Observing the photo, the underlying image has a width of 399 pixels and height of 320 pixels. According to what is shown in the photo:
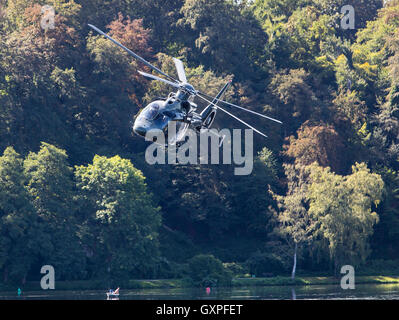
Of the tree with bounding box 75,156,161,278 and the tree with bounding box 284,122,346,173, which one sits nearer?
the tree with bounding box 75,156,161,278

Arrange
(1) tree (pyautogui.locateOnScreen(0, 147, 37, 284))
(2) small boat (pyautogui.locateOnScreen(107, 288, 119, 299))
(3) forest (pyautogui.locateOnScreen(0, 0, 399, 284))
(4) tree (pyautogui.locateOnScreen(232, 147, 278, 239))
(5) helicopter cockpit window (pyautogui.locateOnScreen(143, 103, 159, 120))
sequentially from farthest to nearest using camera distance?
1. (4) tree (pyautogui.locateOnScreen(232, 147, 278, 239))
2. (3) forest (pyautogui.locateOnScreen(0, 0, 399, 284))
3. (1) tree (pyautogui.locateOnScreen(0, 147, 37, 284))
4. (2) small boat (pyautogui.locateOnScreen(107, 288, 119, 299))
5. (5) helicopter cockpit window (pyautogui.locateOnScreen(143, 103, 159, 120))

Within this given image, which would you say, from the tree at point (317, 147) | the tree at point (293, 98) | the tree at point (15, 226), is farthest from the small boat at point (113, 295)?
the tree at point (293, 98)

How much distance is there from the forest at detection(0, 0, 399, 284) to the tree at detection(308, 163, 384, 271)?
116 millimetres

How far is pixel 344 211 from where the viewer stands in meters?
65.3

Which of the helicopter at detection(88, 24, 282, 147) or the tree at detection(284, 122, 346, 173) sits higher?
the tree at detection(284, 122, 346, 173)

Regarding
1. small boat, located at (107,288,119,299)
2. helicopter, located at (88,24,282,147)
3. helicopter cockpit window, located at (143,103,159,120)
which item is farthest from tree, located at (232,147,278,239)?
helicopter cockpit window, located at (143,103,159,120)

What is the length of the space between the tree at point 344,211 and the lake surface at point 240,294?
4.38 m

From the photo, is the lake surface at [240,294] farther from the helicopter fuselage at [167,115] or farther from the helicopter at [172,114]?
the helicopter fuselage at [167,115]

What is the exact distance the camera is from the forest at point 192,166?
2340 inches

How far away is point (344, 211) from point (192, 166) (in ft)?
48.0

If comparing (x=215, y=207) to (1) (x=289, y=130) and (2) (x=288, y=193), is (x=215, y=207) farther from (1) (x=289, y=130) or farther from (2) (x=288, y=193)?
(1) (x=289, y=130)

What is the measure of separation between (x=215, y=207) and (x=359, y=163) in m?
15.6

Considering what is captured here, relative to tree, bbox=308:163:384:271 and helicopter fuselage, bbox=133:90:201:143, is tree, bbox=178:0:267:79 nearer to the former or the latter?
tree, bbox=308:163:384:271

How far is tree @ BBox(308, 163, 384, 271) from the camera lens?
64250mm
